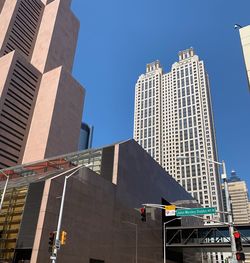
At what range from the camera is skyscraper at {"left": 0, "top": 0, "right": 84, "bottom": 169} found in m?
89.2

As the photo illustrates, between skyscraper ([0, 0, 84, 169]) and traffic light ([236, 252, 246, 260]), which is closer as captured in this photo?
traffic light ([236, 252, 246, 260])

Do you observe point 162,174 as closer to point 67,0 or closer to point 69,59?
point 69,59

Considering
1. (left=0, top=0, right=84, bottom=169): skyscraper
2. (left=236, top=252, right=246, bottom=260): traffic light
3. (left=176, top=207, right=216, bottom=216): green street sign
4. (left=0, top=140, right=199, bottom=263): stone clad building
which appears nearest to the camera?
(left=236, top=252, right=246, bottom=260): traffic light

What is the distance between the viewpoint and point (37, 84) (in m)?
107

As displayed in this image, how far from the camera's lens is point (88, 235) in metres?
35.2

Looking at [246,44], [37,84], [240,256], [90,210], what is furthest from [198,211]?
[37,84]

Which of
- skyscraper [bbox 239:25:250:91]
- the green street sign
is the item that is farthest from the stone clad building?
skyscraper [bbox 239:25:250:91]

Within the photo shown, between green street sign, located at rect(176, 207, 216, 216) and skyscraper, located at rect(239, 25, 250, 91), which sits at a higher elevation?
skyscraper, located at rect(239, 25, 250, 91)

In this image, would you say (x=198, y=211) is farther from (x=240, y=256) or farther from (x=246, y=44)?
(x=246, y=44)

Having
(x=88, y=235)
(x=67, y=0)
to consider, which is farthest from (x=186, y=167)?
(x=88, y=235)

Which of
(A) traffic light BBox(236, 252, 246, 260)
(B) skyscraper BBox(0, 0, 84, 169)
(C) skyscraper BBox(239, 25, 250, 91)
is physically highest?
(B) skyscraper BBox(0, 0, 84, 169)

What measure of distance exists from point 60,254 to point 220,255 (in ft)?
516

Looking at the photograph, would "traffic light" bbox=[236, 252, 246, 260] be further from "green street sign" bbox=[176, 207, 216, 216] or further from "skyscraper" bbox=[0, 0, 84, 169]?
"skyscraper" bbox=[0, 0, 84, 169]

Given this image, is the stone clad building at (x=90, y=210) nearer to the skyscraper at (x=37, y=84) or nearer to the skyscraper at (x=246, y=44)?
the skyscraper at (x=246, y=44)
